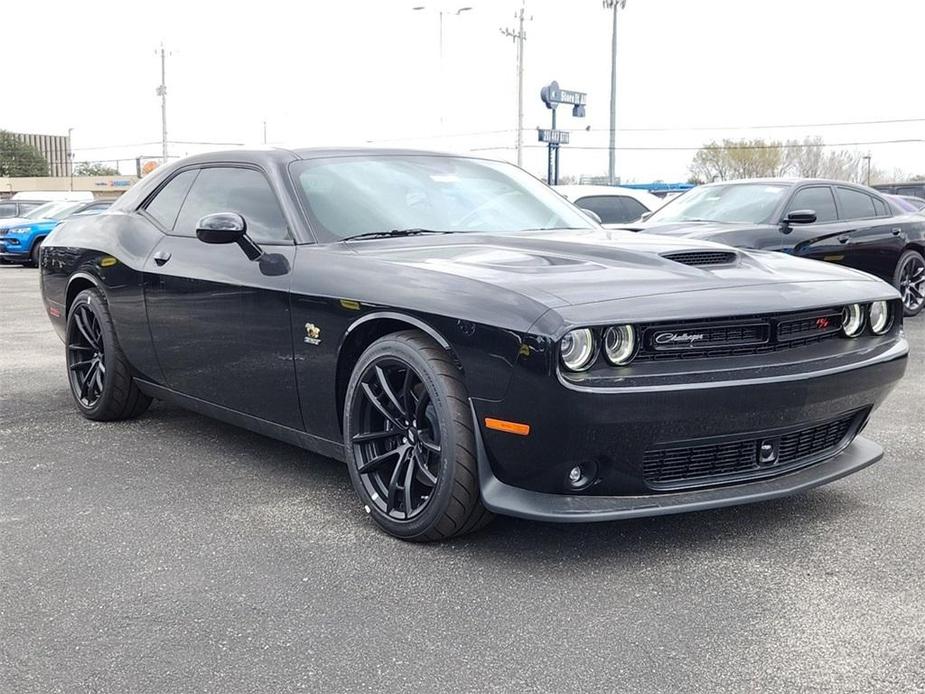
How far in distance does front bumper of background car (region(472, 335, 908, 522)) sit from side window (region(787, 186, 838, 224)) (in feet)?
20.1

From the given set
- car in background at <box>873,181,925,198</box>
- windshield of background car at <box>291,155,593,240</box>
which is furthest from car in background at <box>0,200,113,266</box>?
car in background at <box>873,181,925,198</box>

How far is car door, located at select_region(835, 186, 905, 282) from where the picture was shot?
9.84 m

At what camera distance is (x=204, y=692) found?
246 centimetres

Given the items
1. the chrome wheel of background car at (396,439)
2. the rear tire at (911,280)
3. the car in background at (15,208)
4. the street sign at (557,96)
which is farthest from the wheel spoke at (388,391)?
the street sign at (557,96)

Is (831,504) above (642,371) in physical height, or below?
below

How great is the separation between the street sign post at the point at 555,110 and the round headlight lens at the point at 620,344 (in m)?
35.7

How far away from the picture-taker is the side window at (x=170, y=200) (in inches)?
197

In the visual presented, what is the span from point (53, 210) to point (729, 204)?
16.8 m

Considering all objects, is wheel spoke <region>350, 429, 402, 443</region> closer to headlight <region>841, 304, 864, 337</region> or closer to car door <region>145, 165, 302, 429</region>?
car door <region>145, 165, 302, 429</region>

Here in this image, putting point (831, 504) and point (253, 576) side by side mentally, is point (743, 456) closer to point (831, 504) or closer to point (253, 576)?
point (831, 504)

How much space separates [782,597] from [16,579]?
2372 mm

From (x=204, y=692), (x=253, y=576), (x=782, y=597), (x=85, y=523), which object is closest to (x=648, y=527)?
(x=782, y=597)

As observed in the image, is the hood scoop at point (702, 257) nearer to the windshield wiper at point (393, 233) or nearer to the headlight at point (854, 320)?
the headlight at point (854, 320)

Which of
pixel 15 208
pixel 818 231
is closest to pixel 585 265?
pixel 818 231
